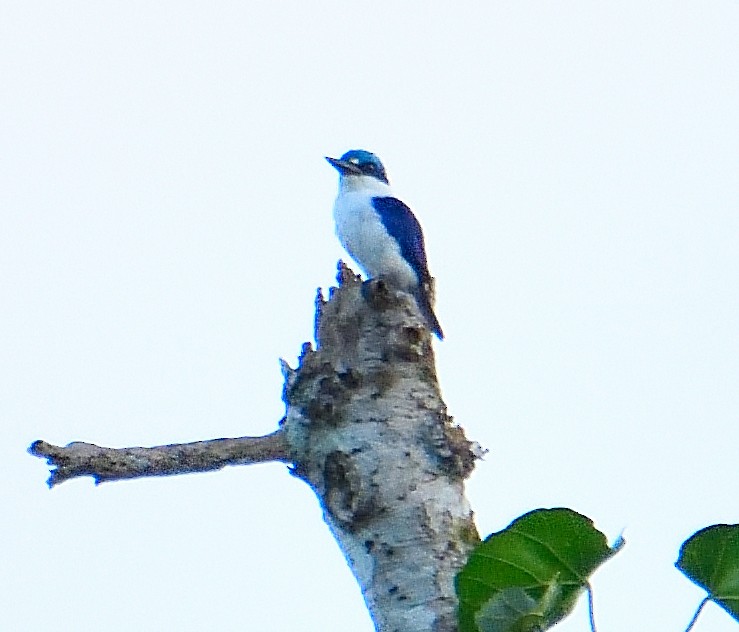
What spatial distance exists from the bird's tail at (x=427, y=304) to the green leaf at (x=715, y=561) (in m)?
5.89

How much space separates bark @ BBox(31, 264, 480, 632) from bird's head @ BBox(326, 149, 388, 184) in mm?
6245

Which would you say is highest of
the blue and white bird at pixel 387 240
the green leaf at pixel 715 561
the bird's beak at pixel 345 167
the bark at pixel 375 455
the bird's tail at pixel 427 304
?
the bird's beak at pixel 345 167

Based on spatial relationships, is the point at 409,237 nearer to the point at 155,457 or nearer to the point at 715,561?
the point at 155,457

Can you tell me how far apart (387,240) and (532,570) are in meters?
6.68

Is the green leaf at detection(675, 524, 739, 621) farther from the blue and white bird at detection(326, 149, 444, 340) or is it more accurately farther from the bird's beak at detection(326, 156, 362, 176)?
the bird's beak at detection(326, 156, 362, 176)

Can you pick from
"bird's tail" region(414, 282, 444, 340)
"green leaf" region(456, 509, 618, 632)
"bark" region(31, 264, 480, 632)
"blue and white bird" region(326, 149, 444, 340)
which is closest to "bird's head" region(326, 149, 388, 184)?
"blue and white bird" region(326, 149, 444, 340)

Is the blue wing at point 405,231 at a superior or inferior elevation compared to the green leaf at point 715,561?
superior

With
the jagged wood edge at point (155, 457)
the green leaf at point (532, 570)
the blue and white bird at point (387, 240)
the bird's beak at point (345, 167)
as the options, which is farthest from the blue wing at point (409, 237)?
the green leaf at point (532, 570)

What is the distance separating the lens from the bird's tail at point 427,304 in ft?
31.0

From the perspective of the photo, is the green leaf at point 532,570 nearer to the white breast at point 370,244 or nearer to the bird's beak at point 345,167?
the white breast at point 370,244

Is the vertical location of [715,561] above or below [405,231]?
below

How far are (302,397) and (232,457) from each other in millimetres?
439

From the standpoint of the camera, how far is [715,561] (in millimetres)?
3480

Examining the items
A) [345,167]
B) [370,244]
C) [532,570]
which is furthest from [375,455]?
[345,167]
